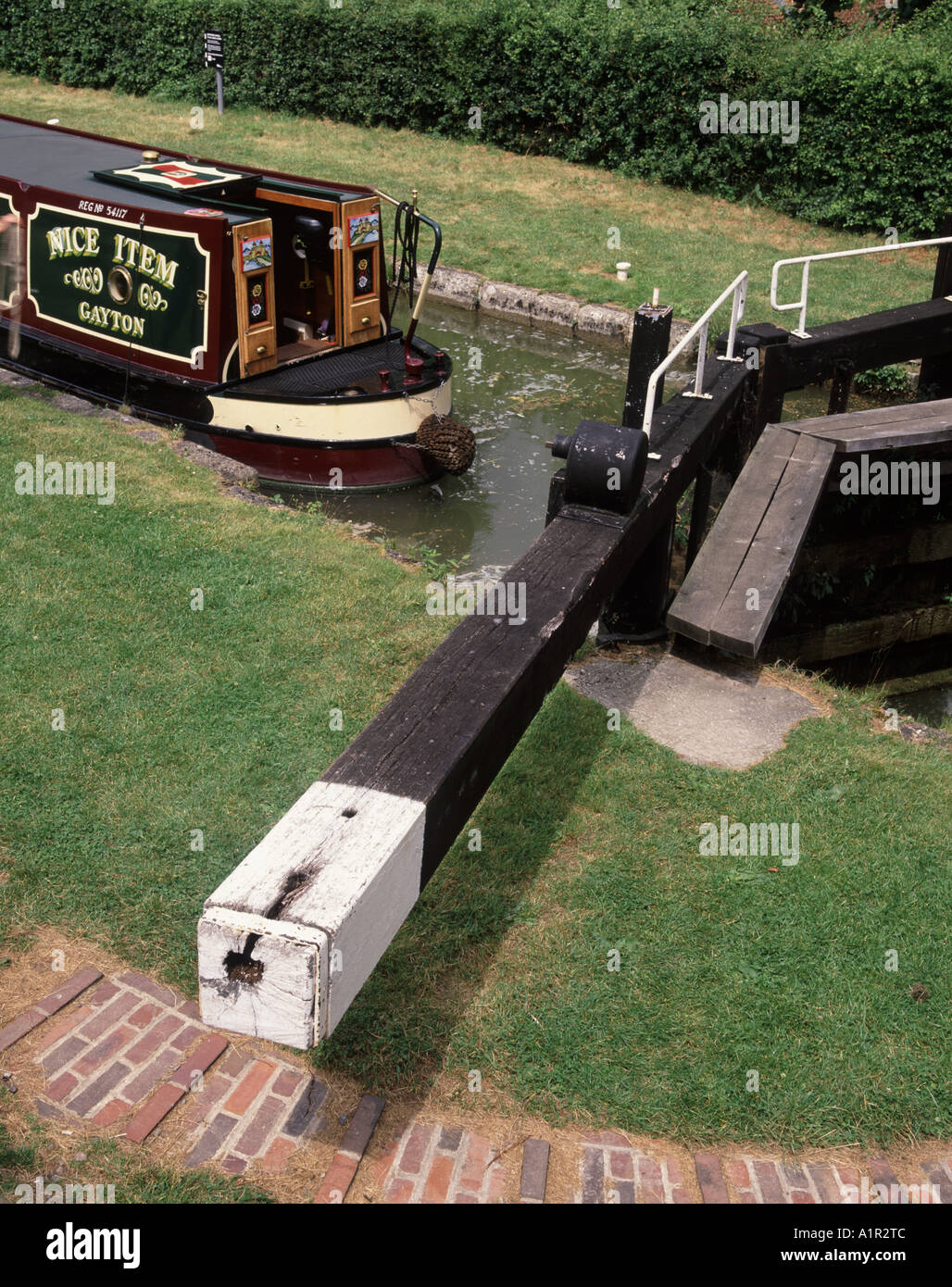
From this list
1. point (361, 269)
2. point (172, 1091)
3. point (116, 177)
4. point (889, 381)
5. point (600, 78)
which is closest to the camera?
point (172, 1091)

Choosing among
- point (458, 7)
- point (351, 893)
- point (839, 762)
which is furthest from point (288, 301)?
point (458, 7)

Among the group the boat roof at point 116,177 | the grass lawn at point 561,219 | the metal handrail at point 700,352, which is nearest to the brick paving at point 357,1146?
the metal handrail at point 700,352

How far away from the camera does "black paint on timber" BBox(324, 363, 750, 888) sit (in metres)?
3.15

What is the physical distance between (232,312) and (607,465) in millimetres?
5748

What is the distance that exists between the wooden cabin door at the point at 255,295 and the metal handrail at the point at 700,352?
12.4ft

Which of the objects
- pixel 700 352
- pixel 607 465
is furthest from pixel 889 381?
pixel 607 465

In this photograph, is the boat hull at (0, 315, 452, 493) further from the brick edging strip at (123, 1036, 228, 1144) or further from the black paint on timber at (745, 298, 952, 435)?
the brick edging strip at (123, 1036, 228, 1144)

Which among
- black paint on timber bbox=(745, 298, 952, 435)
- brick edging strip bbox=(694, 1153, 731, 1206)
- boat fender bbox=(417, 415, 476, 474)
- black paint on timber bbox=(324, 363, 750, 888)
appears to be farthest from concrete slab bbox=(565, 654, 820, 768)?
boat fender bbox=(417, 415, 476, 474)

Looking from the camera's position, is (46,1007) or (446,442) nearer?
(46,1007)

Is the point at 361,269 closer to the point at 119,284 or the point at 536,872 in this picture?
the point at 119,284

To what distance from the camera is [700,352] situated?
21.5 feet

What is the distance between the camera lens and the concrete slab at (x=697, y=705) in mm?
5230

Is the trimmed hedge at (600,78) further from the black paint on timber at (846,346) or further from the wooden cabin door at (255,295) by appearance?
the wooden cabin door at (255,295)

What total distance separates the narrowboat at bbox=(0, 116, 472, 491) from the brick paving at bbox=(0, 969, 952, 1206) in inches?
266
